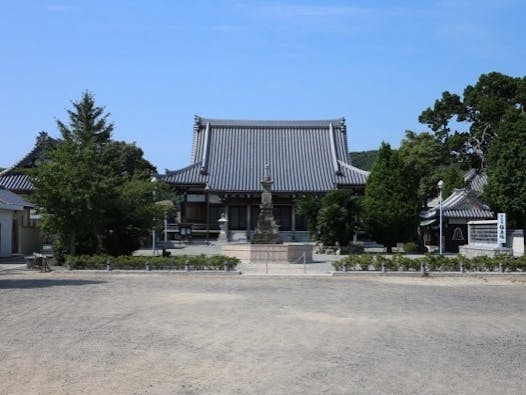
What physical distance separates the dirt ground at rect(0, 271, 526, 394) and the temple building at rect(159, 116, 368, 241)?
29.8 metres

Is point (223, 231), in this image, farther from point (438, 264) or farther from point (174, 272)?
point (438, 264)

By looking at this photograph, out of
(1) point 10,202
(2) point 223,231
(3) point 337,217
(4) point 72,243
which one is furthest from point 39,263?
(2) point 223,231

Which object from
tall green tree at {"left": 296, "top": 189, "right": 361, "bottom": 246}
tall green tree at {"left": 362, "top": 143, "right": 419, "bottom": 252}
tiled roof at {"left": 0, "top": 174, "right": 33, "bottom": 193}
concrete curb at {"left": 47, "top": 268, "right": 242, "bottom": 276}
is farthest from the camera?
tiled roof at {"left": 0, "top": 174, "right": 33, "bottom": 193}

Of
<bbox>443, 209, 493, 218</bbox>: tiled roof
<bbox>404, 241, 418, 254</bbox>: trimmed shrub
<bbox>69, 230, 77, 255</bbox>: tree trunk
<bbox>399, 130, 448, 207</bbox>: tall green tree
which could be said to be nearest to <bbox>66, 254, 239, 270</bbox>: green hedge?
<bbox>69, 230, 77, 255</bbox>: tree trunk

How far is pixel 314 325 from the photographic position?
10.8 metres

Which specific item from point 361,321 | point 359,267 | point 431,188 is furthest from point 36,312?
point 431,188

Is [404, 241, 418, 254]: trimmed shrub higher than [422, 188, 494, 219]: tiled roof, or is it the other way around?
[422, 188, 494, 219]: tiled roof

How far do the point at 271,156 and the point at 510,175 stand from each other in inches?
894

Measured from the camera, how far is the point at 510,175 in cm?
3281

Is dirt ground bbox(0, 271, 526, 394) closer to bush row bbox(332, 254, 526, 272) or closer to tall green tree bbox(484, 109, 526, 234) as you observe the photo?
bush row bbox(332, 254, 526, 272)

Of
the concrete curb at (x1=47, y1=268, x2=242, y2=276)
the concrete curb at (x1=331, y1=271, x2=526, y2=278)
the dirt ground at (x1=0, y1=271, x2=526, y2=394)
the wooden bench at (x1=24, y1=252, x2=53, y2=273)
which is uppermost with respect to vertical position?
the wooden bench at (x1=24, y1=252, x2=53, y2=273)

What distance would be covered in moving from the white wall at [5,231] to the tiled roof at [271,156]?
589 inches

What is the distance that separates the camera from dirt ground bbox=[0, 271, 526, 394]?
684 centimetres

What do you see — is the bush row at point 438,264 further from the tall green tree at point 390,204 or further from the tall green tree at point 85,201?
the tall green tree at point 390,204
